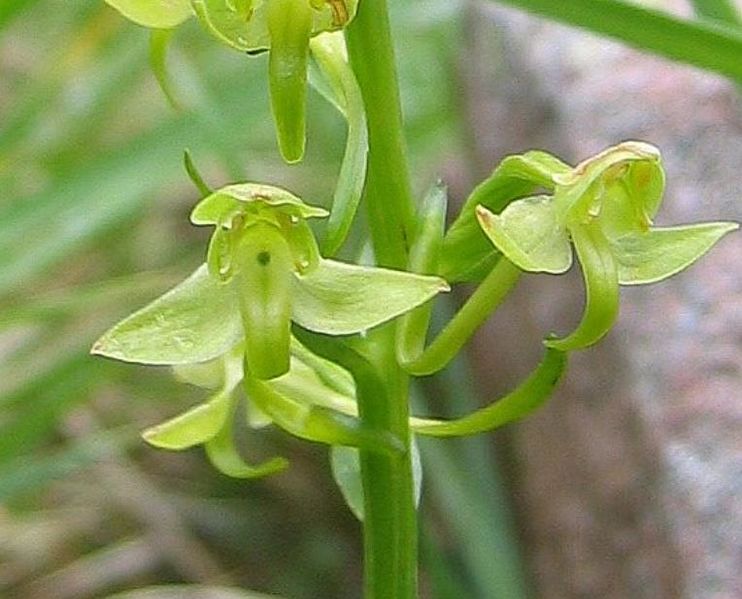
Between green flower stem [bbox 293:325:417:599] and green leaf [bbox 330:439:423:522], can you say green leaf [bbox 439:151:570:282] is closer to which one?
green flower stem [bbox 293:325:417:599]

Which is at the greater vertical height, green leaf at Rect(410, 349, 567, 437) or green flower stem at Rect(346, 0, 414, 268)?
green flower stem at Rect(346, 0, 414, 268)

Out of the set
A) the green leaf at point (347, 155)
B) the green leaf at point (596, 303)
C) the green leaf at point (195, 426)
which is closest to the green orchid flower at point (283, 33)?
the green leaf at point (347, 155)

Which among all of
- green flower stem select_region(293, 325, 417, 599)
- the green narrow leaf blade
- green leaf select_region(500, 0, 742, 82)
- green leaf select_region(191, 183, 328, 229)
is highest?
green leaf select_region(500, 0, 742, 82)

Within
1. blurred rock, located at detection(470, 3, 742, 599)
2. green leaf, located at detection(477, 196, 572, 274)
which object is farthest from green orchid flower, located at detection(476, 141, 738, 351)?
blurred rock, located at detection(470, 3, 742, 599)

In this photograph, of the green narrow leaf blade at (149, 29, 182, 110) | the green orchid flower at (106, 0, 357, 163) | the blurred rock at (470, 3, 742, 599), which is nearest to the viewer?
the green orchid flower at (106, 0, 357, 163)

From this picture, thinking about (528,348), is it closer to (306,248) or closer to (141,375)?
(141,375)

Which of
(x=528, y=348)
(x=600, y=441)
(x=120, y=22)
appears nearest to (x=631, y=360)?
(x=600, y=441)

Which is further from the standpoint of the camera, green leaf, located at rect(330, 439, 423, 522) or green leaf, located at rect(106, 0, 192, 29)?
green leaf, located at rect(330, 439, 423, 522)
